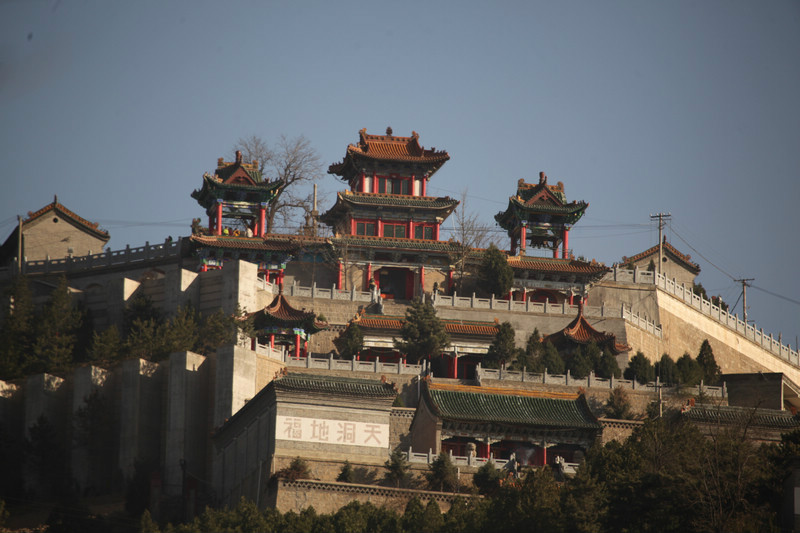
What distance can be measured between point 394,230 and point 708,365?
18.8 meters

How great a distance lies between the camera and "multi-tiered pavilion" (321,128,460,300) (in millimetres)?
75562

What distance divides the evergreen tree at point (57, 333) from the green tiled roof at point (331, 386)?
46.1 feet

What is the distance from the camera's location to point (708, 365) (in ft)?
228

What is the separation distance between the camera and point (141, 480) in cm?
5675

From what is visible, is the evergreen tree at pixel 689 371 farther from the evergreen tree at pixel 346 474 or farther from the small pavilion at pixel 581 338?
the evergreen tree at pixel 346 474

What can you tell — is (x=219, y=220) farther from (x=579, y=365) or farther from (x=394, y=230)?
(x=579, y=365)

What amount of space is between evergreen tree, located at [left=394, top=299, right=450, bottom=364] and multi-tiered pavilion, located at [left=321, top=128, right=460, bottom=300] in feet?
27.3

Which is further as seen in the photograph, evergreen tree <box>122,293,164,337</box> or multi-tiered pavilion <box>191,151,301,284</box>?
multi-tiered pavilion <box>191,151,301,284</box>

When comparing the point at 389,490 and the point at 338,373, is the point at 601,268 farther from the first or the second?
the point at 389,490

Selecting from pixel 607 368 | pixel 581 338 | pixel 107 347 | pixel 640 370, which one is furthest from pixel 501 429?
pixel 107 347

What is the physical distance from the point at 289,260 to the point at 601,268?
52.5 ft

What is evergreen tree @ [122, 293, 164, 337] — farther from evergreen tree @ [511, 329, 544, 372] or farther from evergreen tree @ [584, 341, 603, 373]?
evergreen tree @ [584, 341, 603, 373]

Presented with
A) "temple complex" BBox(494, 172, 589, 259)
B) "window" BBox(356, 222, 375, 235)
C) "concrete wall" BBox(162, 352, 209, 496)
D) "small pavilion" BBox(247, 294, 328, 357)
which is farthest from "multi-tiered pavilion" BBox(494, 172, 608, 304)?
"concrete wall" BBox(162, 352, 209, 496)

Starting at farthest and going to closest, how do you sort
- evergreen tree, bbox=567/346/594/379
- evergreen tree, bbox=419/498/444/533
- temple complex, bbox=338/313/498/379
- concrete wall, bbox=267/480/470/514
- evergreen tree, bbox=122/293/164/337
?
temple complex, bbox=338/313/498/379
evergreen tree, bbox=122/293/164/337
evergreen tree, bbox=567/346/594/379
concrete wall, bbox=267/480/470/514
evergreen tree, bbox=419/498/444/533
